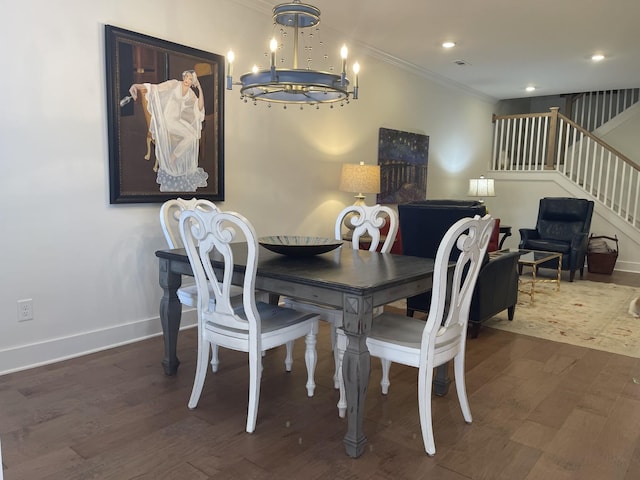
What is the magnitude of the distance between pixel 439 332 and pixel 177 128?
8.01 feet

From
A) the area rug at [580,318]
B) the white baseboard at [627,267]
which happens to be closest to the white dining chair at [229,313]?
the area rug at [580,318]

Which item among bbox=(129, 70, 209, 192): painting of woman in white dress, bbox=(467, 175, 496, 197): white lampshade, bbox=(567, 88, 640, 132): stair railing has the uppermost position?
bbox=(567, 88, 640, 132): stair railing

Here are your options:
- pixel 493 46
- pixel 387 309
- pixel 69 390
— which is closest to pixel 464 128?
pixel 493 46

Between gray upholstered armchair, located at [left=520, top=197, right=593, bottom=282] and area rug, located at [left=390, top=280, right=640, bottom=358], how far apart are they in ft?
1.67

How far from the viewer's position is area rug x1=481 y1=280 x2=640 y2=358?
3.79 m

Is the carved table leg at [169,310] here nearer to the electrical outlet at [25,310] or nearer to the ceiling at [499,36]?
the electrical outlet at [25,310]

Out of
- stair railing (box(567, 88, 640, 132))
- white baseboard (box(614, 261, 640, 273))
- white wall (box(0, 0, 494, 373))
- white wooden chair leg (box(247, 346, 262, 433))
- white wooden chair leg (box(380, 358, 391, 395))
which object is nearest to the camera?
white wooden chair leg (box(247, 346, 262, 433))

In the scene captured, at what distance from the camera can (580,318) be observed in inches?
173

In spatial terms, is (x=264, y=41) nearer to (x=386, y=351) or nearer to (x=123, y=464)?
(x=386, y=351)

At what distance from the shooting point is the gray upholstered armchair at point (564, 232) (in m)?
6.13

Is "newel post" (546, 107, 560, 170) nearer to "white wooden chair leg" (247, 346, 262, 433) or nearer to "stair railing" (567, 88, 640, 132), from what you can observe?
"stair railing" (567, 88, 640, 132)

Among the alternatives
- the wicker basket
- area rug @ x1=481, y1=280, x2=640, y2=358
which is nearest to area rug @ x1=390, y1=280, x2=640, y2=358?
area rug @ x1=481, y1=280, x2=640, y2=358

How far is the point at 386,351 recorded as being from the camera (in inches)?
88.0

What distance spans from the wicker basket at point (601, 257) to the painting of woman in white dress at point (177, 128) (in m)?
5.52
